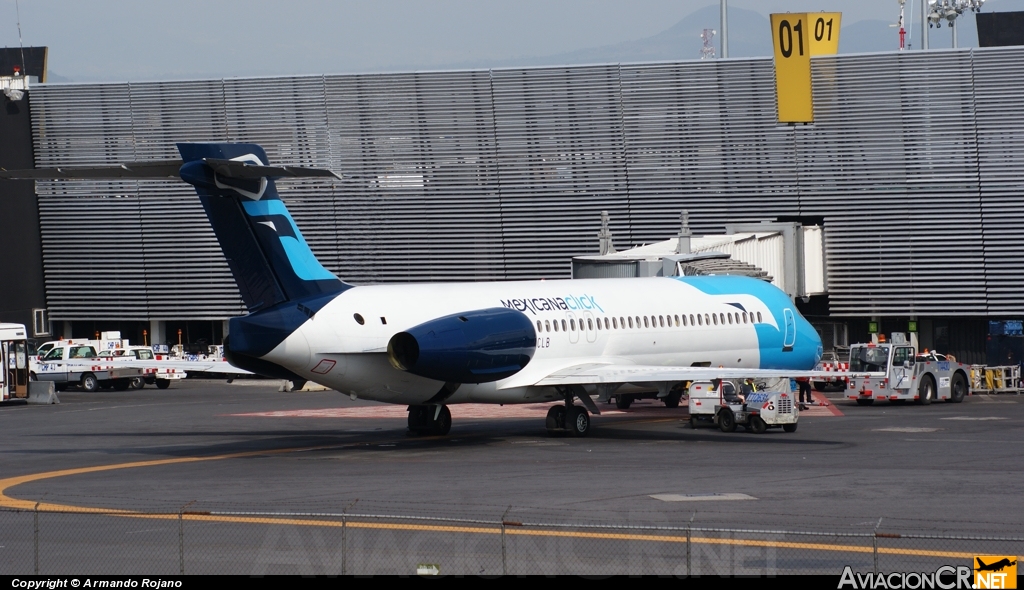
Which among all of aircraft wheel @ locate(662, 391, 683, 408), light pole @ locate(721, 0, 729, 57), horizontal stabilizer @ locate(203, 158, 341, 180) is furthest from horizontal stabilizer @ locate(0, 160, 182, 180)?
light pole @ locate(721, 0, 729, 57)

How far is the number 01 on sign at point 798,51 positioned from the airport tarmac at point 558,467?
1808cm

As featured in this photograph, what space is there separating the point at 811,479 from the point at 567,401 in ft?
31.6

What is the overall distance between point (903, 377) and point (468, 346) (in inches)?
682

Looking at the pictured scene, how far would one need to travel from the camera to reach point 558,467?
979 inches

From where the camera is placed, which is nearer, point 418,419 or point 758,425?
point 758,425

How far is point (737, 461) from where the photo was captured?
998 inches

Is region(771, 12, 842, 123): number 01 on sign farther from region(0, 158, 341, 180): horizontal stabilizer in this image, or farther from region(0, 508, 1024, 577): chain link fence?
region(0, 508, 1024, 577): chain link fence

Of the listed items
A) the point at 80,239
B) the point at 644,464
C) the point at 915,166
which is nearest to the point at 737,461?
the point at 644,464

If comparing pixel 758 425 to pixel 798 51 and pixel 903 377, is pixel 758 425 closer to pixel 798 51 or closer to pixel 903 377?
pixel 903 377

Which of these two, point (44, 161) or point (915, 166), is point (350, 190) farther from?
point (915, 166)

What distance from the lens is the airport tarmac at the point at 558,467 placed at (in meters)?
19.1

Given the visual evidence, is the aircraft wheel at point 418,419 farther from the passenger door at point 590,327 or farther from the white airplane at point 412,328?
the passenger door at point 590,327

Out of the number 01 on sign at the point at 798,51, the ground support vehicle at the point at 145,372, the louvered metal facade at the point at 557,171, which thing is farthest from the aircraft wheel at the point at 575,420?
the ground support vehicle at the point at 145,372

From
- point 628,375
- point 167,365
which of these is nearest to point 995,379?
point 628,375
